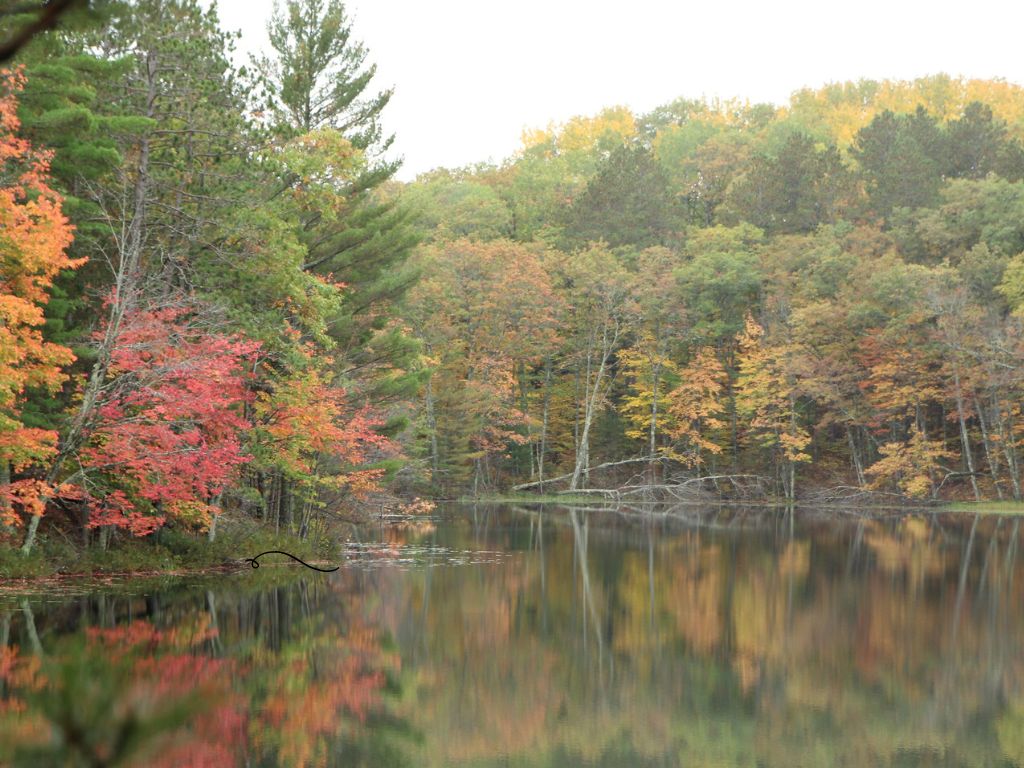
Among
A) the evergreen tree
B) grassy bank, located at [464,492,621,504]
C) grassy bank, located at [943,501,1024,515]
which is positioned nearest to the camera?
the evergreen tree

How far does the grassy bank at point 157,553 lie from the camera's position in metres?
17.2

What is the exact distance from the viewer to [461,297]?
50.1 m

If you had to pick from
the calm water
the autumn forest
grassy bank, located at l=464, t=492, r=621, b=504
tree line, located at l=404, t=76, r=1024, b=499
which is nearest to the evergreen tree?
the autumn forest

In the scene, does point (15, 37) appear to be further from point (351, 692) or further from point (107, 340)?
point (107, 340)

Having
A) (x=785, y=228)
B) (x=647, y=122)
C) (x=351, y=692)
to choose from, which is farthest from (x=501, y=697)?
(x=647, y=122)

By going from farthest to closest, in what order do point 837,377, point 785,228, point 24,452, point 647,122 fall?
point 647,122, point 785,228, point 837,377, point 24,452

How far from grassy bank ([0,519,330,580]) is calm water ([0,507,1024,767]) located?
0.75 m

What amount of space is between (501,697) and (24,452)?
8176 mm

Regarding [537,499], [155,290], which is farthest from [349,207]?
[537,499]

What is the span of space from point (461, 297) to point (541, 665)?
37233mm

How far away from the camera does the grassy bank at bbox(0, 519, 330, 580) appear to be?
1723 centimetres

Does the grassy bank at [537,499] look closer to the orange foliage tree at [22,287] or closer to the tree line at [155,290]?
the tree line at [155,290]

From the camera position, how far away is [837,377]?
47438mm

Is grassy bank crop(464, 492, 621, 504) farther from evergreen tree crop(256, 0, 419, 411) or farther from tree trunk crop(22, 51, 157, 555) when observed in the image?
tree trunk crop(22, 51, 157, 555)
